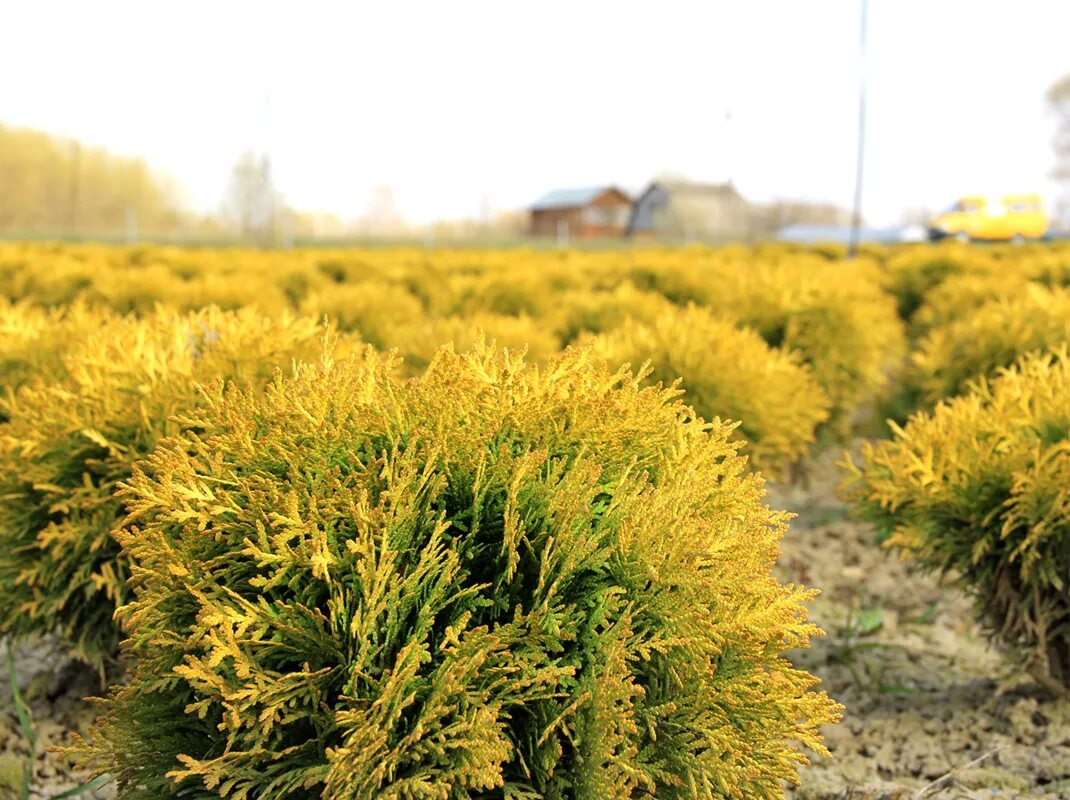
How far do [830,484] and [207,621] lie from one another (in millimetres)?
7230

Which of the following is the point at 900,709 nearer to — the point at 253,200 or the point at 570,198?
the point at 253,200

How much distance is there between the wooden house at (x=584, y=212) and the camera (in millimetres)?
64188

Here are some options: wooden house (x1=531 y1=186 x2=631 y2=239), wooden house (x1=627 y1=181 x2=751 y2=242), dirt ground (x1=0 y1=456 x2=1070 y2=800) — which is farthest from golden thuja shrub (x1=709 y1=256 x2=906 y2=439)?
wooden house (x1=627 y1=181 x2=751 y2=242)

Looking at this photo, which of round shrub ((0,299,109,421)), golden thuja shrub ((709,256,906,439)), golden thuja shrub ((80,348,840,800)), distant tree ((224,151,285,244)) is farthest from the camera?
distant tree ((224,151,285,244))

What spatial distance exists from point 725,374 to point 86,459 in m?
2.94

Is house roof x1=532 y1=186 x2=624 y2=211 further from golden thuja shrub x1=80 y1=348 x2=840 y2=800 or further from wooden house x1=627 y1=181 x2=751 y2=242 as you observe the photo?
golden thuja shrub x1=80 y1=348 x2=840 y2=800

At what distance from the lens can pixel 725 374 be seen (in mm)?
5027

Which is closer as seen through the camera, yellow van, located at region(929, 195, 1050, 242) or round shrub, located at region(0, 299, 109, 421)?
round shrub, located at region(0, 299, 109, 421)

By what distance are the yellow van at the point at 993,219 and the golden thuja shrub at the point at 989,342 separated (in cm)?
3754

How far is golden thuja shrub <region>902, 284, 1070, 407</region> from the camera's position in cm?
638

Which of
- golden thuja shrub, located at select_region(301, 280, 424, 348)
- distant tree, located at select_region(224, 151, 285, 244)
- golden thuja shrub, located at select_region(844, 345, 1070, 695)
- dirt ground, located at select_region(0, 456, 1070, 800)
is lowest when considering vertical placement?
dirt ground, located at select_region(0, 456, 1070, 800)

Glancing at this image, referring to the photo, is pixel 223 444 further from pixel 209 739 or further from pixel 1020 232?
pixel 1020 232

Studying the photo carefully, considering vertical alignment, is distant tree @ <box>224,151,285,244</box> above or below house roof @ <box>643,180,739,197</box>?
below

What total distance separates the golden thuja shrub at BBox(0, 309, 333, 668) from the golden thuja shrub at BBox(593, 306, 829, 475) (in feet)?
6.19
